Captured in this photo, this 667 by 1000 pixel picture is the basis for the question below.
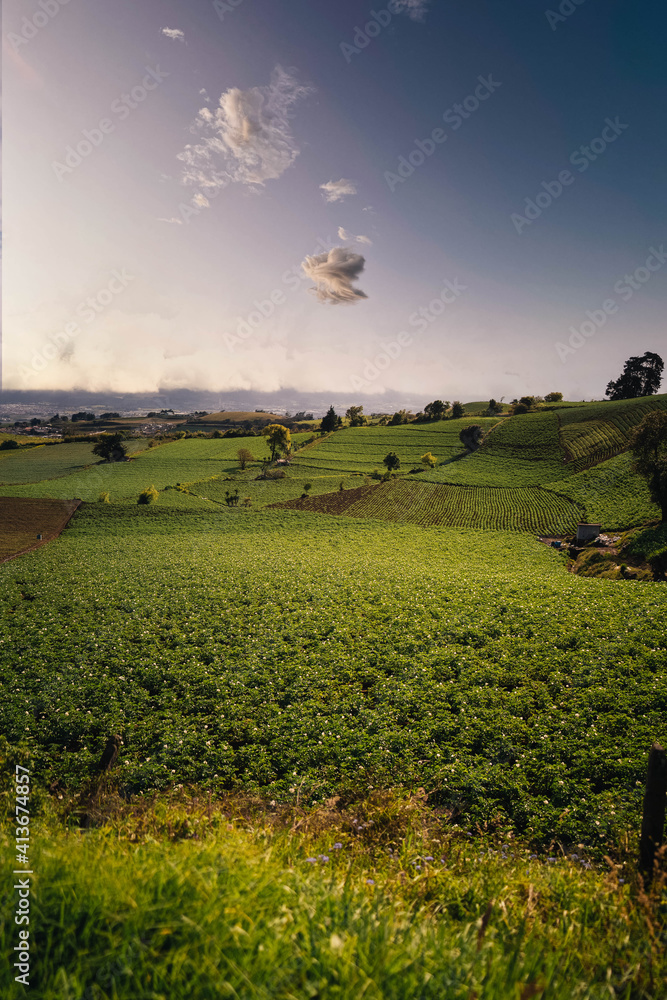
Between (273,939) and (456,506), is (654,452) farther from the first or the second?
(273,939)

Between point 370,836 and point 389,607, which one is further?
point 389,607

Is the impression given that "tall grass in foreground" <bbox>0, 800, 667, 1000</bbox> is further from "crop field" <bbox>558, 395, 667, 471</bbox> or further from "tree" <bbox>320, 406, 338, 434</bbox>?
"tree" <bbox>320, 406, 338, 434</bbox>

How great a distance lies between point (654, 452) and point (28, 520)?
75722 mm

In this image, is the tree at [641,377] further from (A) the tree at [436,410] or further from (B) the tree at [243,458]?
(B) the tree at [243,458]

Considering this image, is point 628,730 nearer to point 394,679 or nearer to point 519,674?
point 519,674

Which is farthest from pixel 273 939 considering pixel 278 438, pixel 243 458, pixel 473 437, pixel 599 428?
pixel 473 437

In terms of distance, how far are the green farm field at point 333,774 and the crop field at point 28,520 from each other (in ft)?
47.0

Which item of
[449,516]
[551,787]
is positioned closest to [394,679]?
[551,787]

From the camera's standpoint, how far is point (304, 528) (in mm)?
53562

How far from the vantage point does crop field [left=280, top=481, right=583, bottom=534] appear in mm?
57719

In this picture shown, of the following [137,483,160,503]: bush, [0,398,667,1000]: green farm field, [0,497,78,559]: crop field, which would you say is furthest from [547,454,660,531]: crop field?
[0,497,78,559]: crop field

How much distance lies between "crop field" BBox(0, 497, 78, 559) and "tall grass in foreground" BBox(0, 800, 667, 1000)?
48443 millimetres

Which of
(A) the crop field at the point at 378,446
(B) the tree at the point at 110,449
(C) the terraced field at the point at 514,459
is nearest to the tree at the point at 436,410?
(A) the crop field at the point at 378,446

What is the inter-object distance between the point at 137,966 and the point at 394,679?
12168mm
